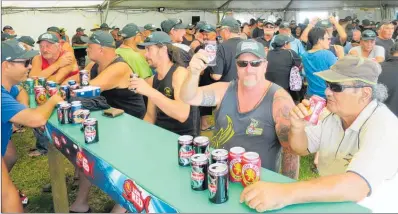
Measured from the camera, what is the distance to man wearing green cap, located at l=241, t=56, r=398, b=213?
1475 millimetres

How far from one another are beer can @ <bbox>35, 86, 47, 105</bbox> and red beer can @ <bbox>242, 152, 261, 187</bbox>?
8.23 ft

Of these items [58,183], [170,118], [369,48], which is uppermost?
[369,48]

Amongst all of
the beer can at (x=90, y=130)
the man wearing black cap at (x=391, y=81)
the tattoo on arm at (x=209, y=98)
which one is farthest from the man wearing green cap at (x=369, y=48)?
the beer can at (x=90, y=130)

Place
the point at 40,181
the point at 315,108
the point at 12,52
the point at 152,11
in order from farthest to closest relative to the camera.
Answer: the point at 152,11
the point at 40,181
the point at 12,52
the point at 315,108

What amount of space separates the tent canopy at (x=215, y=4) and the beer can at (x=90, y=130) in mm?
10796

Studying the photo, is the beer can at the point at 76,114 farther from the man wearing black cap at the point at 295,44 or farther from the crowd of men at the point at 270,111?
the man wearing black cap at the point at 295,44

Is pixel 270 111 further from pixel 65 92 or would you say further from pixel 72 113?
pixel 65 92

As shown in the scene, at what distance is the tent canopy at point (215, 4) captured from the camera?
12433 mm

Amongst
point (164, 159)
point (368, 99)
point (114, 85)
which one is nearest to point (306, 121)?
point (368, 99)

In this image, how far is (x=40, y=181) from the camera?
4.41 meters

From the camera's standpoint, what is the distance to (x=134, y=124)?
2.79 m

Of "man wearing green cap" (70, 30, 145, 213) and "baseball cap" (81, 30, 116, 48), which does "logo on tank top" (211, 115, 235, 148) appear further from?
"baseball cap" (81, 30, 116, 48)

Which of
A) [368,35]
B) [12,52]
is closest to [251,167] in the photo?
[12,52]

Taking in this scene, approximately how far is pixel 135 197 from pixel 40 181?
3.06m
